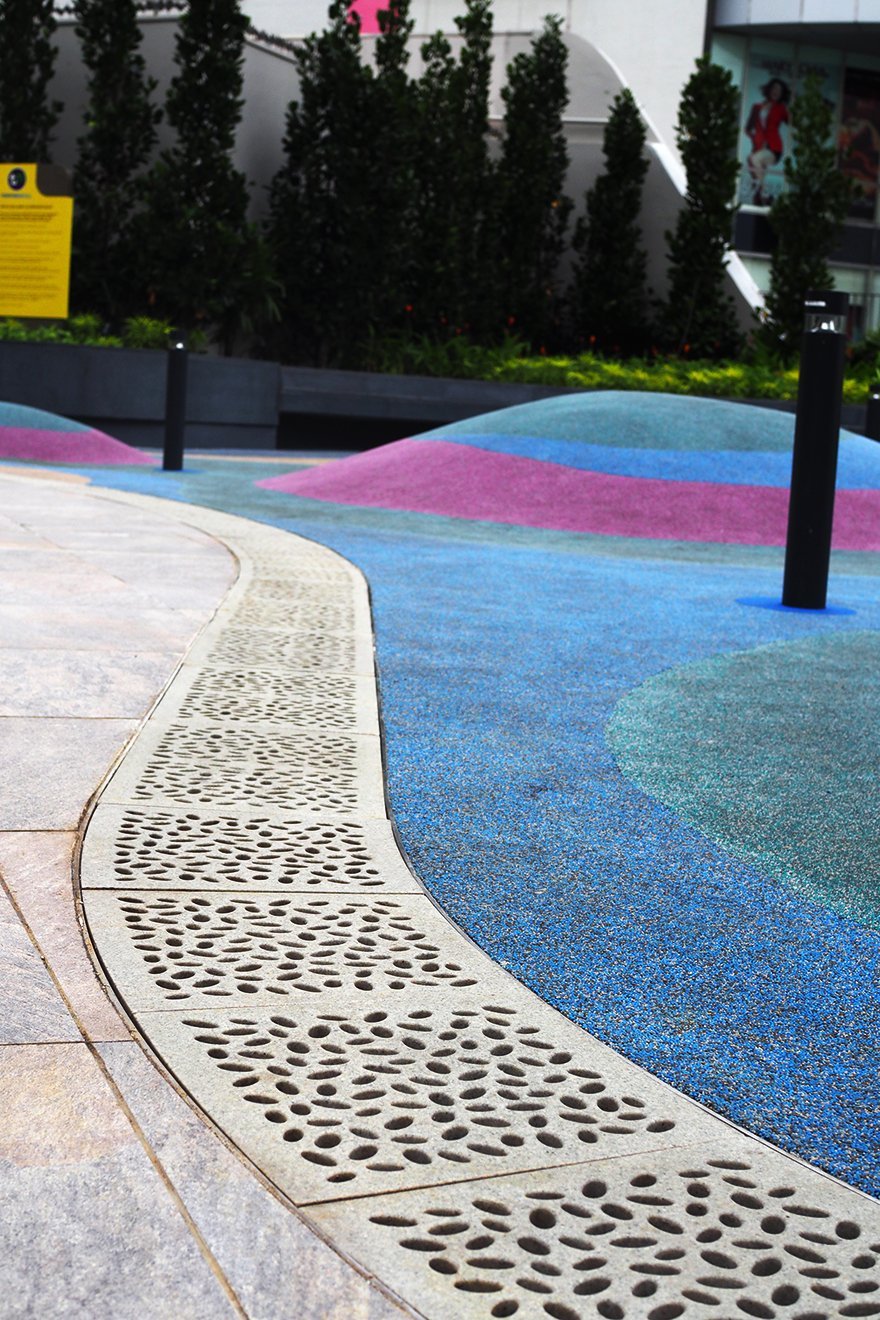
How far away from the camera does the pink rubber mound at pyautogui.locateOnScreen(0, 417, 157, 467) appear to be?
1789 cm

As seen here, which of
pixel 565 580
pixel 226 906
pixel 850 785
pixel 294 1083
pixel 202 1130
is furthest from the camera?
pixel 565 580

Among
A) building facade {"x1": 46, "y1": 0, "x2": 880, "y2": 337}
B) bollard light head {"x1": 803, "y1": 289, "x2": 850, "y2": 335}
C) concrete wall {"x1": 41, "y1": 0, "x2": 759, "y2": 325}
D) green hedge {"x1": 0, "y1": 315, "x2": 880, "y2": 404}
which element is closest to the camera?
bollard light head {"x1": 803, "y1": 289, "x2": 850, "y2": 335}

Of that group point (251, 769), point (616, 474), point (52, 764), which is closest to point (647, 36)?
point (616, 474)

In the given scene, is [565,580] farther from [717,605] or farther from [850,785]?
[850,785]

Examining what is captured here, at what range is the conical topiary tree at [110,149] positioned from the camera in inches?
880

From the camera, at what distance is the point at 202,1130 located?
6.79 feet

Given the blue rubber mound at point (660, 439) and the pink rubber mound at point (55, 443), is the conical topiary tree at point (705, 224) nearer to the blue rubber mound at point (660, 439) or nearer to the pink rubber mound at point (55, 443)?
the blue rubber mound at point (660, 439)

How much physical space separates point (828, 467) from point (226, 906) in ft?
18.8

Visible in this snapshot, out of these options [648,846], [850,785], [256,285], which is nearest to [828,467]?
[850,785]

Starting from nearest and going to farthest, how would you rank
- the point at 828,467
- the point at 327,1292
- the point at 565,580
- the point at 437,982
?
the point at 327,1292 → the point at 437,982 → the point at 828,467 → the point at 565,580

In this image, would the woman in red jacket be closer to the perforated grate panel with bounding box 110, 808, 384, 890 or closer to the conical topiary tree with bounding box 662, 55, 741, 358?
the conical topiary tree with bounding box 662, 55, 741, 358

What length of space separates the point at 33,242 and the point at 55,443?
4274mm

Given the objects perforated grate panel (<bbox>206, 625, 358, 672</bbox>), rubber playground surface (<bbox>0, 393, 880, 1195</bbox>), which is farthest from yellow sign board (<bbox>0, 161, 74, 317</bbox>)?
perforated grate panel (<bbox>206, 625, 358, 672</bbox>)

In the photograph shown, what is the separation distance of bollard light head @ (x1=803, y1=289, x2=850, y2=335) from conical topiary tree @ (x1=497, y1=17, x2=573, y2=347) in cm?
1953
